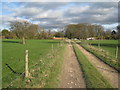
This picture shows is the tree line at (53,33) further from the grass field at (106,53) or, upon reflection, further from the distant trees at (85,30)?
the grass field at (106,53)

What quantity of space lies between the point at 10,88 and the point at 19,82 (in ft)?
1.86

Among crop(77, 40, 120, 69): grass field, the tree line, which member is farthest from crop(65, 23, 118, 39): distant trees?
crop(77, 40, 120, 69): grass field

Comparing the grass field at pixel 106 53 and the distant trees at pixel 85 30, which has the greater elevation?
the distant trees at pixel 85 30

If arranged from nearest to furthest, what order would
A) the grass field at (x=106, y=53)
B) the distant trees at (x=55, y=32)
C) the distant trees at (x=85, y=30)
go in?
1. the grass field at (x=106, y=53)
2. the distant trees at (x=55, y=32)
3. the distant trees at (x=85, y=30)

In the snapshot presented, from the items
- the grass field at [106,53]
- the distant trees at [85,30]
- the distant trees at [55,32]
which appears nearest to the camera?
the grass field at [106,53]

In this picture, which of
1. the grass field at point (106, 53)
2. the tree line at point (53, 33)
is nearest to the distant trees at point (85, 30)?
the tree line at point (53, 33)

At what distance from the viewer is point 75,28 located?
86500mm

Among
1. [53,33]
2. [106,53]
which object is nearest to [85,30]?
[53,33]

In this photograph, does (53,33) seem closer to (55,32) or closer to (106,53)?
(55,32)

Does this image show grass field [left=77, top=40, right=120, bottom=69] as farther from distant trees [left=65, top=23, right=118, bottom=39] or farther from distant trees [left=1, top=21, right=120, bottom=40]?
distant trees [left=65, top=23, right=118, bottom=39]

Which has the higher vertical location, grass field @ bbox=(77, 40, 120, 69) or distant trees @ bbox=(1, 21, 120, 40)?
distant trees @ bbox=(1, 21, 120, 40)

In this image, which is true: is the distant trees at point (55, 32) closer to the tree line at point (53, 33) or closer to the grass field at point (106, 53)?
the tree line at point (53, 33)

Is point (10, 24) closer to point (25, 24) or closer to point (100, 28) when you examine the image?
point (25, 24)

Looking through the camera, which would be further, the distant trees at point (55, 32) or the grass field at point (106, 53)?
the distant trees at point (55, 32)
